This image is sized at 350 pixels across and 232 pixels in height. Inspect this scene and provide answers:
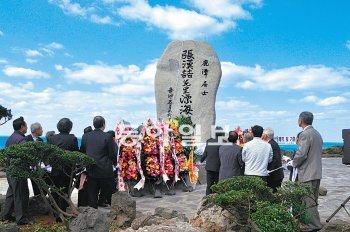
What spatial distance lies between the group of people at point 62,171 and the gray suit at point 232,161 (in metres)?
1.93

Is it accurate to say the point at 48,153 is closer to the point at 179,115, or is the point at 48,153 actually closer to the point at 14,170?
the point at 14,170

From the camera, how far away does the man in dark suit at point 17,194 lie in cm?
645

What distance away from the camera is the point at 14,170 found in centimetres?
553

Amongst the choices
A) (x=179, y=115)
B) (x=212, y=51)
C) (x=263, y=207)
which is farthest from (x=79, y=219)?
(x=212, y=51)

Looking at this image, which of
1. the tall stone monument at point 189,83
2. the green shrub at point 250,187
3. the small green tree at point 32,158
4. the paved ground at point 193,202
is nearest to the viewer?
the green shrub at point 250,187

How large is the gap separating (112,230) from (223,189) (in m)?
2.01

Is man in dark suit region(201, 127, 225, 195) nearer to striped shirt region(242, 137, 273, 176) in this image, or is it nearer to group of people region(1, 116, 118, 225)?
striped shirt region(242, 137, 273, 176)

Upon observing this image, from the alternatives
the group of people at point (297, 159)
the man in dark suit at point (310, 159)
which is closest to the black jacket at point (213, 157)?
the group of people at point (297, 159)

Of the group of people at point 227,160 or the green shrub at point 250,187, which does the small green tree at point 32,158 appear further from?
the green shrub at point 250,187

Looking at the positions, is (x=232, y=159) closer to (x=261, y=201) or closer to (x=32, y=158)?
(x=261, y=201)

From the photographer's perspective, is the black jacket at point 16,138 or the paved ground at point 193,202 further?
the paved ground at point 193,202

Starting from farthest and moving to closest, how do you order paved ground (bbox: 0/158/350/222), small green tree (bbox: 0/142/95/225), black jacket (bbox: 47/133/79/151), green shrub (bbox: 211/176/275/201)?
paved ground (bbox: 0/158/350/222)
black jacket (bbox: 47/133/79/151)
small green tree (bbox: 0/142/95/225)
green shrub (bbox: 211/176/275/201)

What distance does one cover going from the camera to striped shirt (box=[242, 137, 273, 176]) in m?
6.07

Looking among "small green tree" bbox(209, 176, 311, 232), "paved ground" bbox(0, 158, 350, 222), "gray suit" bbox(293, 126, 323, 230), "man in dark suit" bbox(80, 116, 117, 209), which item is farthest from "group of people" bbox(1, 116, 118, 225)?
"gray suit" bbox(293, 126, 323, 230)
